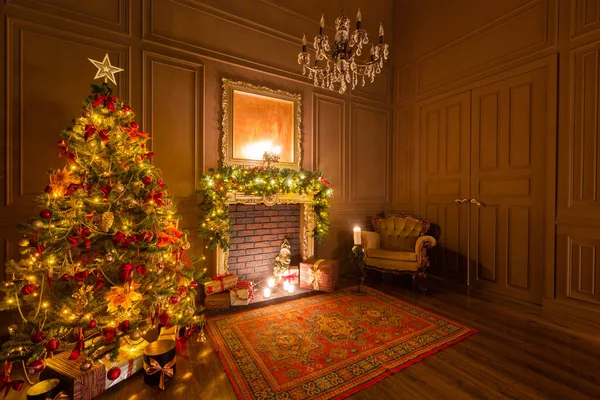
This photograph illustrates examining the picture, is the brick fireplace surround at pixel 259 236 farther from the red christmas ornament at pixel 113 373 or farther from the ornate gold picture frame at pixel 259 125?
the red christmas ornament at pixel 113 373

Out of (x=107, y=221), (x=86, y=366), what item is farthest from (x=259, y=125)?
(x=86, y=366)

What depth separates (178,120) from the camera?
11.3 ft

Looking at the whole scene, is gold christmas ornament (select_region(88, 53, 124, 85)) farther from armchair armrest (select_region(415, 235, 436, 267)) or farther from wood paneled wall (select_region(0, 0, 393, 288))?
armchair armrest (select_region(415, 235, 436, 267))

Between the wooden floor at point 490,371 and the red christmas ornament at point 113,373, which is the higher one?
the red christmas ornament at point 113,373

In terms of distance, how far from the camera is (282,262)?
155 inches

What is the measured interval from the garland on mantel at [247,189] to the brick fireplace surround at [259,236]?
26cm

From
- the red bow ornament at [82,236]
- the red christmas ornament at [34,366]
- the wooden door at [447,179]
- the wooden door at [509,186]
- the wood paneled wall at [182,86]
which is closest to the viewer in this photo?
the red christmas ornament at [34,366]

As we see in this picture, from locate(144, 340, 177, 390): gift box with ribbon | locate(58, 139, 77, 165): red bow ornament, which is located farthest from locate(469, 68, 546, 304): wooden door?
locate(58, 139, 77, 165): red bow ornament

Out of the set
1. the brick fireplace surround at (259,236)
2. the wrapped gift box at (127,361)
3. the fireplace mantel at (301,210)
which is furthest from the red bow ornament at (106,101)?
the wrapped gift box at (127,361)

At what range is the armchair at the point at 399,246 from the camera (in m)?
3.69

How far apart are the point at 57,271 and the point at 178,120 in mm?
2125

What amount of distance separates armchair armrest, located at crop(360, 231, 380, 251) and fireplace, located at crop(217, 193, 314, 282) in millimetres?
762

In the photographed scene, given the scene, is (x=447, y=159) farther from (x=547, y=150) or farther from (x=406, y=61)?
(x=406, y=61)

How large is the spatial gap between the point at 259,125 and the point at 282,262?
193 centimetres
